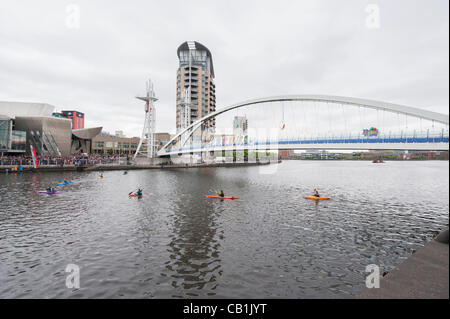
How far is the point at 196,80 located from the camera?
109375mm

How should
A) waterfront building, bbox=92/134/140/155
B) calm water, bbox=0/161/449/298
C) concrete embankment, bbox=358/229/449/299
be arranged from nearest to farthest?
concrete embankment, bbox=358/229/449/299 < calm water, bbox=0/161/449/298 < waterfront building, bbox=92/134/140/155

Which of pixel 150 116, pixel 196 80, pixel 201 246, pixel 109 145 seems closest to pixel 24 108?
pixel 109 145

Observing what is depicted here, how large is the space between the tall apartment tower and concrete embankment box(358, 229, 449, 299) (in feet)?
339

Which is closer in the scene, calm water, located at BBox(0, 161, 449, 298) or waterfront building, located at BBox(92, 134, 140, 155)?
calm water, located at BBox(0, 161, 449, 298)

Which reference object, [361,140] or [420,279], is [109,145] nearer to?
[361,140]

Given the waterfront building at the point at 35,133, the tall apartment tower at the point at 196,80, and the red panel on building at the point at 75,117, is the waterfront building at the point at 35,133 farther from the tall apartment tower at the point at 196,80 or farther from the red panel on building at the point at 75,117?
the red panel on building at the point at 75,117

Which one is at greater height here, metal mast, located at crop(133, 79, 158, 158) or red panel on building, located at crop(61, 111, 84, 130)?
red panel on building, located at crop(61, 111, 84, 130)

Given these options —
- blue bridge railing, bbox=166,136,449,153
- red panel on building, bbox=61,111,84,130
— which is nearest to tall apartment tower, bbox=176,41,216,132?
blue bridge railing, bbox=166,136,449,153

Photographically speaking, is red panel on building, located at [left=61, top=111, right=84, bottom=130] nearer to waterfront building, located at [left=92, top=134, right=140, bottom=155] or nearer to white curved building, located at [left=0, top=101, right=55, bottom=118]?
waterfront building, located at [left=92, top=134, right=140, bottom=155]

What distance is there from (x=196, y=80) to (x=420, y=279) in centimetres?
11310

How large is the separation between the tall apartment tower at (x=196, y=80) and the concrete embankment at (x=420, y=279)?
10342 centimetres

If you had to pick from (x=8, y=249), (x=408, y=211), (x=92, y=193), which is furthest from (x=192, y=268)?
(x=92, y=193)

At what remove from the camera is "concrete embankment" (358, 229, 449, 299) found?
14.4 ft
